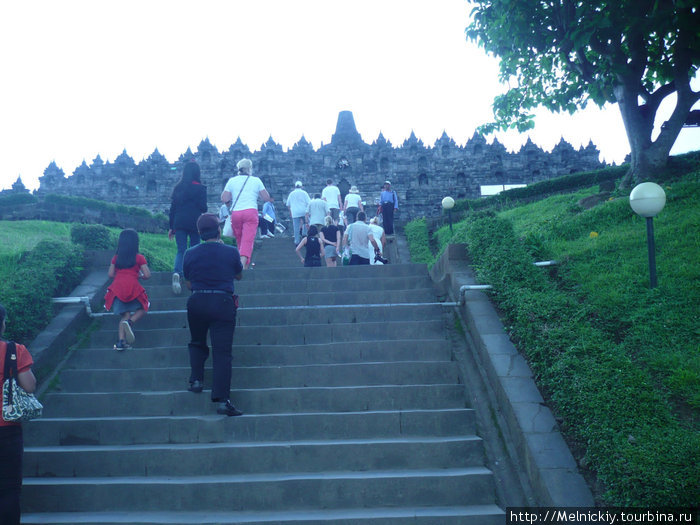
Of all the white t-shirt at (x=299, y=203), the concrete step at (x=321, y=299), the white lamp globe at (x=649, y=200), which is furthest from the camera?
the white t-shirt at (x=299, y=203)

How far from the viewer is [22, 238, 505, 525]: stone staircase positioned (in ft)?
13.5

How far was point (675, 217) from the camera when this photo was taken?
26.7ft

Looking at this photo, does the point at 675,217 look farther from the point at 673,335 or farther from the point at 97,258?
the point at 97,258

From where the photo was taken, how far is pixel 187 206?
A: 7.42 m

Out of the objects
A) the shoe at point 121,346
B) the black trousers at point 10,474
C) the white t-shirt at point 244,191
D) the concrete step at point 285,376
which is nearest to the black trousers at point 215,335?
the concrete step at point 285,376

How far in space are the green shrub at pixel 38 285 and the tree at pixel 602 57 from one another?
8760mm

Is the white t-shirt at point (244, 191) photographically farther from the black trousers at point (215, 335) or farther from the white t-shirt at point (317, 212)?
the black trousers at point (215, 335)

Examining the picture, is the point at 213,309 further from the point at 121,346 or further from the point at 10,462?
the point at 10,462

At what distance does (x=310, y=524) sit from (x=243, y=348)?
7.45 ft

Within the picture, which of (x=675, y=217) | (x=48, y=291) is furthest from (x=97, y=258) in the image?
(x=675, y=217)

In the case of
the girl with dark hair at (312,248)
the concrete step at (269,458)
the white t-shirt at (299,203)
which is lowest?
the concrete step at (269,458)

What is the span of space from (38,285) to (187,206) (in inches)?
76.9

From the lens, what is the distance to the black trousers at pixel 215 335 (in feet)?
15.8

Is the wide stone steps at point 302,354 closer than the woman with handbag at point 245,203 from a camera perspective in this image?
Yes
